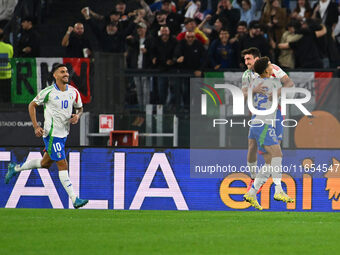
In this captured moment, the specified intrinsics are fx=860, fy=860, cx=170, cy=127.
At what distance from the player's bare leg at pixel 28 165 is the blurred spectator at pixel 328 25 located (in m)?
7.39

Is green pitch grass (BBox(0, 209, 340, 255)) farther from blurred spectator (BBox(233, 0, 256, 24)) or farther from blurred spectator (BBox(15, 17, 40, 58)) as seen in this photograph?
blurred spectator (BBox(233, 0, 256, 24))

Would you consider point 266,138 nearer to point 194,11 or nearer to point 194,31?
point 194,31

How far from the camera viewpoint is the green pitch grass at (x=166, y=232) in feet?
29.7

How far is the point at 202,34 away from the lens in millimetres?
18391

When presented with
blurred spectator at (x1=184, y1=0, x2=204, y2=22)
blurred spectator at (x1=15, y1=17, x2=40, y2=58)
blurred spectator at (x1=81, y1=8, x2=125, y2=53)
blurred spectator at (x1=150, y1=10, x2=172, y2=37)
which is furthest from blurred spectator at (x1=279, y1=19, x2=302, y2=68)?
blurred spectator at (x1=15, y1=17, x2=40, y2=58)

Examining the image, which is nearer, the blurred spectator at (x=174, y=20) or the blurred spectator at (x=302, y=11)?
the blurred spectator at (x=302, y=11)

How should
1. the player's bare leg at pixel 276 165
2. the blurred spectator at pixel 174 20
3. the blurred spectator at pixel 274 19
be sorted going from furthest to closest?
the blurred spectator at pixel 174 20 < the blurred spectator at pixel 274 19 < the player's bare leg at pixel 276 165

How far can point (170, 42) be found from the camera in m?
17.7

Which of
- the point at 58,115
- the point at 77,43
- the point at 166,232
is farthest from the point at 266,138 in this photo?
the point at 77,43

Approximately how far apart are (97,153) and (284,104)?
11.4ft

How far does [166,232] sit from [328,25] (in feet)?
32.2

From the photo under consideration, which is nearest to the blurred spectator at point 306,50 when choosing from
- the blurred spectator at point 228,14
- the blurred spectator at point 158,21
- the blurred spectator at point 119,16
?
the blurred spectator at point 228,14

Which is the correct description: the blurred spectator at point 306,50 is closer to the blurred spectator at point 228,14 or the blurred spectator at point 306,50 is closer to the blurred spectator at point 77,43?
the blurred spectator at point 228,14

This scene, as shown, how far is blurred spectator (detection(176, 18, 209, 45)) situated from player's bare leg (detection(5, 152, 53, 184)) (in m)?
5.88
